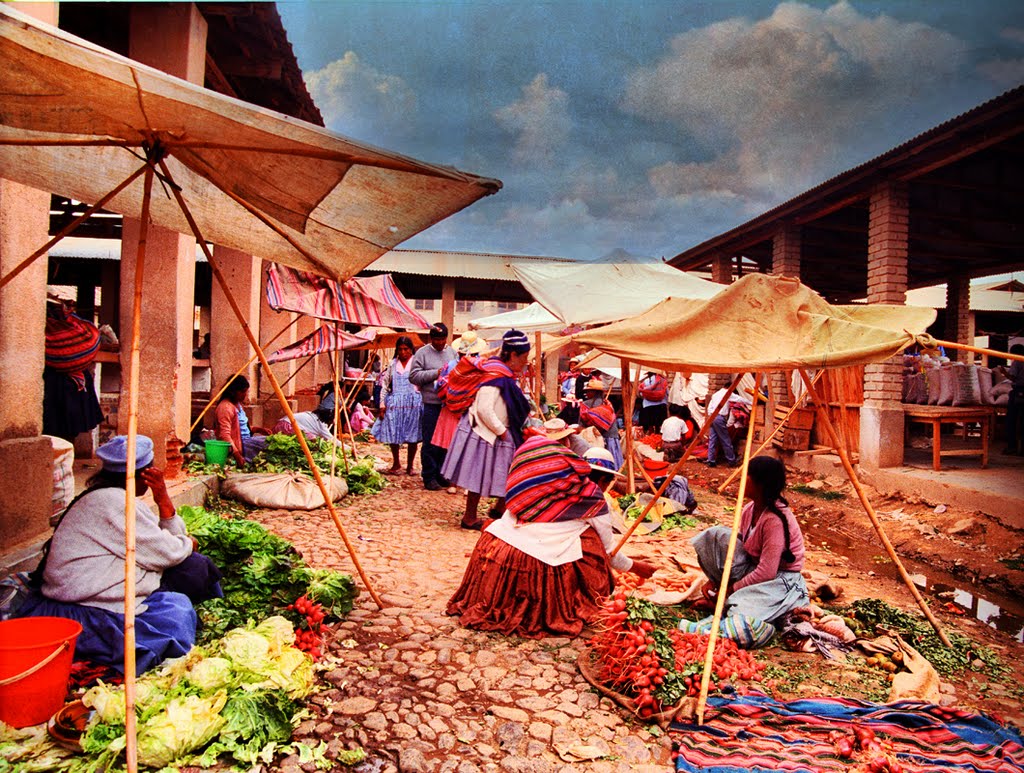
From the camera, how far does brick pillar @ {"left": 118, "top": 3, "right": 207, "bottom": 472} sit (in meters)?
6.54

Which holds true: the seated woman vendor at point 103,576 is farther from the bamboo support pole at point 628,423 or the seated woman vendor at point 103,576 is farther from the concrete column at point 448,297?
the concrete column at point 448,297

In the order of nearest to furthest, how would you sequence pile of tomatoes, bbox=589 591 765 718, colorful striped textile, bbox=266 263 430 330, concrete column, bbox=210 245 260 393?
pile of tomatoes, bbox=589 591 765 718 → colorful striped textile, bbox=266 263 430 330 → concrete column, bbox=210 245 260 393

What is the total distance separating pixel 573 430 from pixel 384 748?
3617 mm

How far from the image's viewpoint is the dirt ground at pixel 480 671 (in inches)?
112

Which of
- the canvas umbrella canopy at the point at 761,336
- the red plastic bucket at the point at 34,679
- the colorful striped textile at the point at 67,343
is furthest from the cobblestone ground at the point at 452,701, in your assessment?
the colorful striped textile at the point at 67,343

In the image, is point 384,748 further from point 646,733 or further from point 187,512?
point 187,512

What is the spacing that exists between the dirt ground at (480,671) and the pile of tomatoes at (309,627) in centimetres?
11

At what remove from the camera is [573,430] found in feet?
19.8

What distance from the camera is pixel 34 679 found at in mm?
2551

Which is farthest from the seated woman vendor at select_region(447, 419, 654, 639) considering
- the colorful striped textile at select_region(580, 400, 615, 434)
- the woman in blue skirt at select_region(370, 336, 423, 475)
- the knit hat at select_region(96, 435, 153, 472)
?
the woman in blue skirt at select_region(370, 336, 423, 475)

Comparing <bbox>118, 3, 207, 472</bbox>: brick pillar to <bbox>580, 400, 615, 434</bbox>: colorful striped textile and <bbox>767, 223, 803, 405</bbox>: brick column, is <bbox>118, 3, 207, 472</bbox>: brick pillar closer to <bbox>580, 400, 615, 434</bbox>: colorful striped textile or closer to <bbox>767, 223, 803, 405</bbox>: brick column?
<bbox>580, 400, 615, 434</bbox>: colorful striped textile

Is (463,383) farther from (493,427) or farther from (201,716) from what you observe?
(201,716)

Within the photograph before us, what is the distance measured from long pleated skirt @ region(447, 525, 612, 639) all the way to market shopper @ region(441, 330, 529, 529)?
Answer: 1818 mm

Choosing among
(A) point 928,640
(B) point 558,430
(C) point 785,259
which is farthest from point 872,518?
(C) point 785,259
